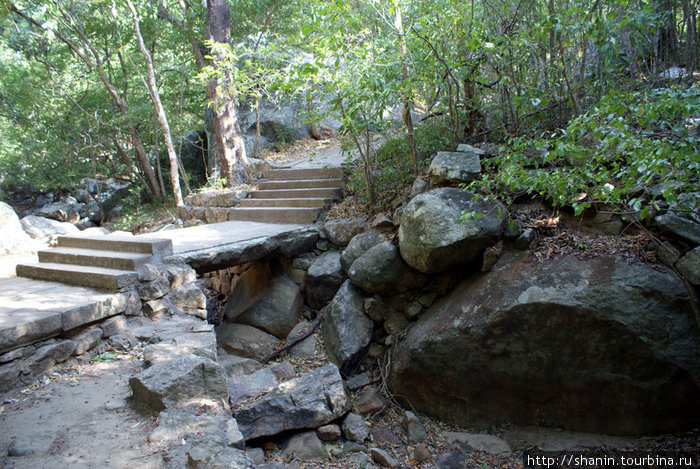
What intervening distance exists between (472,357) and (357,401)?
1320mm

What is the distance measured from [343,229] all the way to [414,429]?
271cm

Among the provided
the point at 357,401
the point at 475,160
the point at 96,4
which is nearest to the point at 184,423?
the point at 357,401

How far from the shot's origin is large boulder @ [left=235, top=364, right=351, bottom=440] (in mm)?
3666

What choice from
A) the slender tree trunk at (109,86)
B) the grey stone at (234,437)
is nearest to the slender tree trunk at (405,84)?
the grey stone at (234,437)

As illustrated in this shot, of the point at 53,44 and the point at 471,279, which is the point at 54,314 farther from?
the point at 53,44

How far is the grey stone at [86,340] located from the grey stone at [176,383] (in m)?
0.87

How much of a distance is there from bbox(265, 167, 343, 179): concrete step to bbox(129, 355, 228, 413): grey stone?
4739 millimetres

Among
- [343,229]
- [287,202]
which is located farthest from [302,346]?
[287,202]

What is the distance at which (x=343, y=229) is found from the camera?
5.60m

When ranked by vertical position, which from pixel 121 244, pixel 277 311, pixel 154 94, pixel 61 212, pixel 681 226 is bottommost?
pixel 277 311

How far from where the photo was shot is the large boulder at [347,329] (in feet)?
15.0

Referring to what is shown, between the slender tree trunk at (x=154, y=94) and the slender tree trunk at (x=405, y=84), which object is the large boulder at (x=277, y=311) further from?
the slender tree trunk at (x=154, y=94)

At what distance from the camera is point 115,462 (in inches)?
76.4

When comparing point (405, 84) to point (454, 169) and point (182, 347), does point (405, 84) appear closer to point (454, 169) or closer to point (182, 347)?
point (454, 169)
